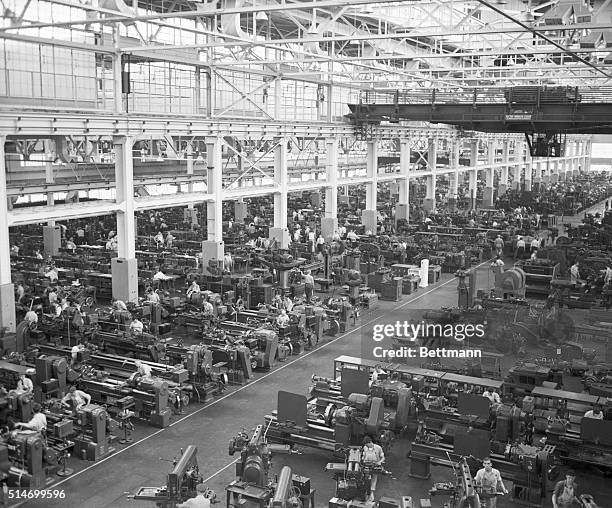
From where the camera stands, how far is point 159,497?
10.1m

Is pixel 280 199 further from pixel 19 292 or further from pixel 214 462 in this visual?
pixel 214 462

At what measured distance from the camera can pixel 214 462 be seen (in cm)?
1305

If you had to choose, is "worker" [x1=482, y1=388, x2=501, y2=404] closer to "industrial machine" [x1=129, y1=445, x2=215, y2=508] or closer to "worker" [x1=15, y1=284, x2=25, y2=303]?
"industrial machine" [x1=129, y1=445, x2=215, y2=508]

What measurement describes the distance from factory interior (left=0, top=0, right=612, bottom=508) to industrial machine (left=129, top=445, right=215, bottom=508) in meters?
0.03

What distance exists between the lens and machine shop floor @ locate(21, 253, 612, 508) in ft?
39.1

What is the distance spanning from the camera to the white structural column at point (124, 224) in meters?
24.2

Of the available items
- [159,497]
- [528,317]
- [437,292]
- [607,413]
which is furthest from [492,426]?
[437,292]

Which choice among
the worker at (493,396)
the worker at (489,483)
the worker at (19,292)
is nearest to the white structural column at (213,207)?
the worker at (19,292)

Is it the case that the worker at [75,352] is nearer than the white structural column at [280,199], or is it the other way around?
the worker at [75,352]

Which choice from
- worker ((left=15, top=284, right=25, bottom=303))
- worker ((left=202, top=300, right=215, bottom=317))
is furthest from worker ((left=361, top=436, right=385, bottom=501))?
worker ((left=15, top=284, right=25, bottom=303))

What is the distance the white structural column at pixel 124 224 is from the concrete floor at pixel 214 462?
8672mm

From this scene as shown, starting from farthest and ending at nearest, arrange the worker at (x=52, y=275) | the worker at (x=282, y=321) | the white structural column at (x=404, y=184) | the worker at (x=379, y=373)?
the white structural column at (x=404, y=184), the worker at (x=52, y=275), the worker at (x=282, y=321), the worker at (x=379, y=373)

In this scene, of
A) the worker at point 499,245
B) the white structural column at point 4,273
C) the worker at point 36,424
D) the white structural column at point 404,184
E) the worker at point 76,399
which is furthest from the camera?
the white structural column at point 404,184

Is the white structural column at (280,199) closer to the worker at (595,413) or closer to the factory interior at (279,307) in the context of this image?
the factory interior at (279,307)
